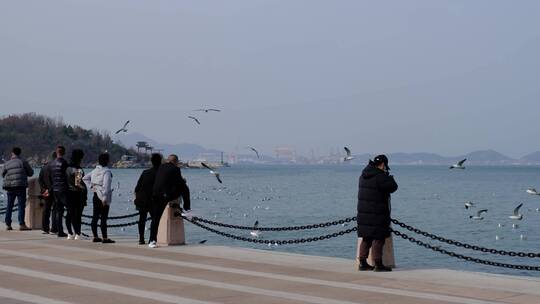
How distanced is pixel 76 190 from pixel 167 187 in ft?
7.50

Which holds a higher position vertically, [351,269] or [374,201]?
[374,201]

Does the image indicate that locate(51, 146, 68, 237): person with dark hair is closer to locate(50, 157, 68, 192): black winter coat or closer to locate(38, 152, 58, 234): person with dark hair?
locate(50, 157, 68, 192): black winter coat

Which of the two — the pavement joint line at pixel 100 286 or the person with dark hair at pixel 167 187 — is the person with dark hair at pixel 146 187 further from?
the pavement joint line at pixel 100 286

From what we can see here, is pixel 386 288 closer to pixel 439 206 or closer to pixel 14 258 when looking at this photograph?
pixel 14 258

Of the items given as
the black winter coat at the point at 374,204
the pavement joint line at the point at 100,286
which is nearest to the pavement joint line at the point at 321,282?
the black winter coat at the point at 374,204

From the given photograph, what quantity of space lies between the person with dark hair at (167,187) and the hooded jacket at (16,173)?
433 centimetres

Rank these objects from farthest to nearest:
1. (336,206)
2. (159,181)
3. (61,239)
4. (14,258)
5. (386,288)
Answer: (336,206)
(61,239)
(159,181)
(14,258)
(386,288)

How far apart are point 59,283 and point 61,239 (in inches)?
246

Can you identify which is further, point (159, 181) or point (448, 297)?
point (159, 181)

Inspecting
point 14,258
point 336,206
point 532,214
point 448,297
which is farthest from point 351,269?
point 336,206

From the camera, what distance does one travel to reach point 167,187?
15.3 meters

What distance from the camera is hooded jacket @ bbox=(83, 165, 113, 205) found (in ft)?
51.5

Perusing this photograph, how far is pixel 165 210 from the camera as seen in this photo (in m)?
15.7

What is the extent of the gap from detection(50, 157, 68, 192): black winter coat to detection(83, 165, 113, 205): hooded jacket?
115 cm
